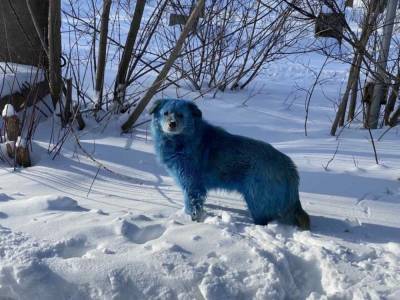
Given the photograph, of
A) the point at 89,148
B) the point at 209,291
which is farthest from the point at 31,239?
the point at 89,148

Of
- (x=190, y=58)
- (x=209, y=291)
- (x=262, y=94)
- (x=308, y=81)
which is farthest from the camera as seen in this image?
(x=308, y=81)

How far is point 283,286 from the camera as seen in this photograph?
2998 mm

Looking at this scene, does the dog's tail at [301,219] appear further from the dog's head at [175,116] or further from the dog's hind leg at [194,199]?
the dog's head at [175,116]

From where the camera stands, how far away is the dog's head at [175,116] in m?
3.83

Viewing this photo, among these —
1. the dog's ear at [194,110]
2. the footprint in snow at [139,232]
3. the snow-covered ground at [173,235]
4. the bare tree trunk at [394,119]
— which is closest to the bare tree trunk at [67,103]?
the snow-covered ground at [173,235]

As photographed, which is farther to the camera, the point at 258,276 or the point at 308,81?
the point at 308,81

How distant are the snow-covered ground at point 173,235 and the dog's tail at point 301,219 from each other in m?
0.09

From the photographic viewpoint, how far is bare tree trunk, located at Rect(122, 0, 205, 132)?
505 centimetres

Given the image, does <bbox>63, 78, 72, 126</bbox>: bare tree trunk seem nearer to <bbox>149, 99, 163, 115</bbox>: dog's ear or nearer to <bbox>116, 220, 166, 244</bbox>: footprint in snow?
<bbox>149, 99, 163, 115</bbox>: dog's ear

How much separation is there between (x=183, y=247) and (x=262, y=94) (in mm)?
6341

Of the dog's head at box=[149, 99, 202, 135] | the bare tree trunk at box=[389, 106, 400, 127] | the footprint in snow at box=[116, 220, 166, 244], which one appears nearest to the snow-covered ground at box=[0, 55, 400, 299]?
the footprint in snow at box=[116, 220, 166, 244]

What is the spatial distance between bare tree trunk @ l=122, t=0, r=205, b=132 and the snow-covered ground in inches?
17.5

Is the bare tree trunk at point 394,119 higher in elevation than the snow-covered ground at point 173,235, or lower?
higher

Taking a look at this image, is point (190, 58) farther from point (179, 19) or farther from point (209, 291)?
point (209, 291)
